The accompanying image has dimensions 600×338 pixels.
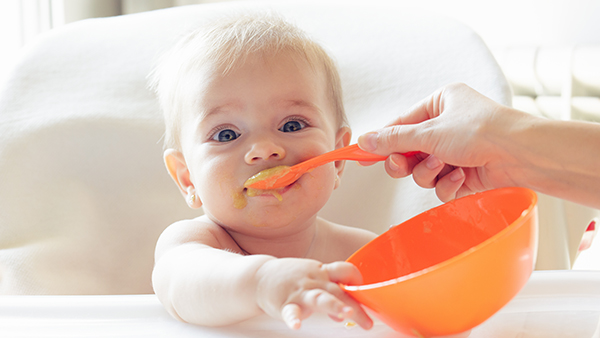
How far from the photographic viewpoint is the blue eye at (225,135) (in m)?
0.84

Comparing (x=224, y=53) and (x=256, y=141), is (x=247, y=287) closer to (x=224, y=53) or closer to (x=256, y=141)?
(x=256, y=141)

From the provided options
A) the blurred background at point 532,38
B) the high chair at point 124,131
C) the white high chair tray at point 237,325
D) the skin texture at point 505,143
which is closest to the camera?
the white high chair tray at point 237,325

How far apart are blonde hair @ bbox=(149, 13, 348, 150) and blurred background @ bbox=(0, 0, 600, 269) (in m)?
1.06

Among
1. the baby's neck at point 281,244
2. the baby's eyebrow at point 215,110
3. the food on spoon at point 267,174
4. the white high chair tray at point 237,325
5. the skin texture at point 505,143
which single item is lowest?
the baby's neck at point 281,244

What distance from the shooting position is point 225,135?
0.85 metres

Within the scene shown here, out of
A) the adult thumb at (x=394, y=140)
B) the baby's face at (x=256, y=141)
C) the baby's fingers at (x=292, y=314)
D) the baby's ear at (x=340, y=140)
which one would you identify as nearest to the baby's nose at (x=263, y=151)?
the baby's face at (x=256, y=141)

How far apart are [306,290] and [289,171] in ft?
1.02

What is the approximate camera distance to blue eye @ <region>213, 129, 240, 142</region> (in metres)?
0.84

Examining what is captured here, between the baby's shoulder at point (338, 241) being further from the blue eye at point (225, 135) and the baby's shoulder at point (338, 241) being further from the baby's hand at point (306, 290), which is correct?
the baby's hand at point (306, 290)

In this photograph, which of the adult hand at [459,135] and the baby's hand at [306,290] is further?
the adult hand at [459,135]

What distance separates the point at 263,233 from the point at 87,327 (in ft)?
1.12

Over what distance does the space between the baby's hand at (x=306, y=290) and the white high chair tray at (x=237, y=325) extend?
91mm

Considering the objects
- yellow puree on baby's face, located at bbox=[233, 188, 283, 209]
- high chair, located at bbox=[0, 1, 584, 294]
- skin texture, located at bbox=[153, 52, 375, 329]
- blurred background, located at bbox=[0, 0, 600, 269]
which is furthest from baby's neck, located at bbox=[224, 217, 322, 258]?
blurred background, located at bbox=[0, 0, 600, 269]

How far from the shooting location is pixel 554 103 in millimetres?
2029
